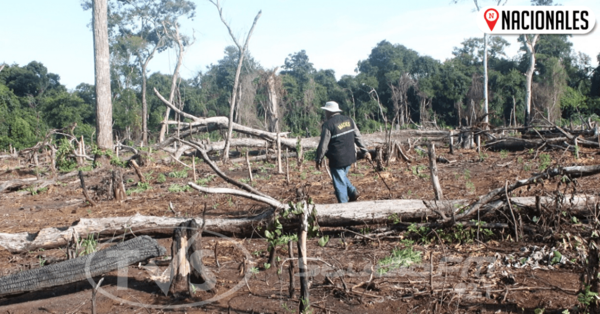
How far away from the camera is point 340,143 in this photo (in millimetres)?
6242

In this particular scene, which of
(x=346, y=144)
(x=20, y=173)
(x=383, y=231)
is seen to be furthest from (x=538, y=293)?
(x=20, y=173)

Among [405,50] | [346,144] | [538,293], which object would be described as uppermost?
[405,50]

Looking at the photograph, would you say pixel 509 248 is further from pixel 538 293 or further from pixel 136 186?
pixel 136 186

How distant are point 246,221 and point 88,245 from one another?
1.60m

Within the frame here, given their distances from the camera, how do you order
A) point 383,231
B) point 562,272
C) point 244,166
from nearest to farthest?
point 562,272, point 383,231, point 244,166

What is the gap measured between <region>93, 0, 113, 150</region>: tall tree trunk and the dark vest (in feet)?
32.1

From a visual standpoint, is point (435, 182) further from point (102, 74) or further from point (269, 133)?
point (102, 74)

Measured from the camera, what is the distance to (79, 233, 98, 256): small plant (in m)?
4.52

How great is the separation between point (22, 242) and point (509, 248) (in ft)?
16.5

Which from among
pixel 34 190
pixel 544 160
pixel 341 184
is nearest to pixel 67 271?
pixel 341 184

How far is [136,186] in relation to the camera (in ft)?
33.7

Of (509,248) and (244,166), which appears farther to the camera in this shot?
(244,166)

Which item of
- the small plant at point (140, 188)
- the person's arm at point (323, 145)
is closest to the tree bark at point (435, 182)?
the person's arm at point (323, 145)

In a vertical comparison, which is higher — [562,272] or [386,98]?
[386,98]
